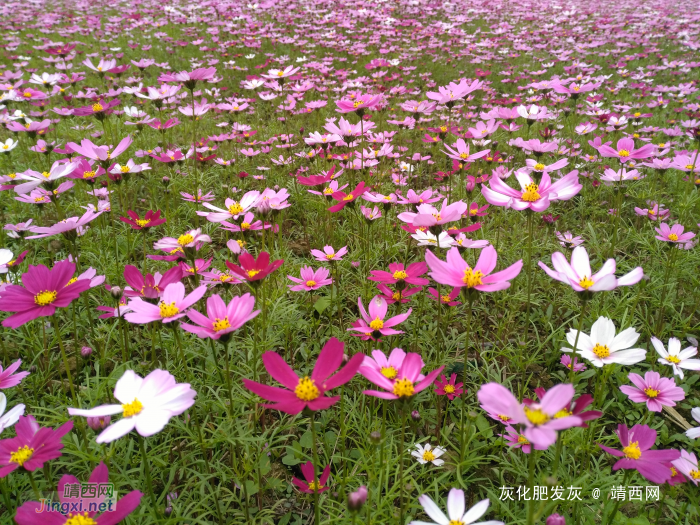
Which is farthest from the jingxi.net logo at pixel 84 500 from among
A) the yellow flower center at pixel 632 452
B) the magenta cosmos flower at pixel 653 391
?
the magenta cosmos flower at pixel 653 391

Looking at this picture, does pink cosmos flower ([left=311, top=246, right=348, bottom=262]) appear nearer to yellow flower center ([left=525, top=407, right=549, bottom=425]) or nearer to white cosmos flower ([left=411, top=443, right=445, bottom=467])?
white cosmos flower ([left=411, top=443, right=445, bottom=467])

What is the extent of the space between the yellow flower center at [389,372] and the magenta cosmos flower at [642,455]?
1.44 feet

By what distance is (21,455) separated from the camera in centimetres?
80

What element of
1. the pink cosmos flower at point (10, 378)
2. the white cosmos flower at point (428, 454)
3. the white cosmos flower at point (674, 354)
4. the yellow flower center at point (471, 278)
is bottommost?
the white cosmos flower at point (428, 454)

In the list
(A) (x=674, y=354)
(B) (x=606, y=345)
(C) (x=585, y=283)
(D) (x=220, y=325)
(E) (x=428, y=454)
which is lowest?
(E) (x=428, y=454)

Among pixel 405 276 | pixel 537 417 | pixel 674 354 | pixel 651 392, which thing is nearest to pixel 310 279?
pixel 405 276

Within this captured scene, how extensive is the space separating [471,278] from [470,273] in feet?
0.05

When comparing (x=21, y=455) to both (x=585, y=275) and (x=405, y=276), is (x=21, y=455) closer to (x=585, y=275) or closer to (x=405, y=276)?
(x=405, y=276)

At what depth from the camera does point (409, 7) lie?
9625mm

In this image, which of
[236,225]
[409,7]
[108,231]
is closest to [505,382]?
[236,225]

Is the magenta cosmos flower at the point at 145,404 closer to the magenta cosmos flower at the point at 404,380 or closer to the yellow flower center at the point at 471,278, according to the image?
the magenta cosmos flower at the point at 404,380

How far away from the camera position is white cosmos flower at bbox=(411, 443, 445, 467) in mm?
1172

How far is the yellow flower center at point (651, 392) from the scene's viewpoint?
1.13m

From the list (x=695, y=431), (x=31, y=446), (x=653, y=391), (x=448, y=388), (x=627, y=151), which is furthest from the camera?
(x=627, y=151)
